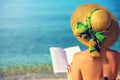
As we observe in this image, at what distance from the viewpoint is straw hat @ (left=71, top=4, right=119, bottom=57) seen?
2.08 metres

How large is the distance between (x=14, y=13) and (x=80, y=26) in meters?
0.71

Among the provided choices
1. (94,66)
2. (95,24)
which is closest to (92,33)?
(95,24)

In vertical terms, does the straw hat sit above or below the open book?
above

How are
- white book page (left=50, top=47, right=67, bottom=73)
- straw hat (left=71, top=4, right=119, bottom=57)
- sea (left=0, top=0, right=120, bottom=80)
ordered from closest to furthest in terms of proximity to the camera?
straw hat (left=71, top=4, right=119, bottom=57) → white book page (left=50, top=47, right=67, bottom=73) → sea (left=0, top=0, right=120, bottom=80)

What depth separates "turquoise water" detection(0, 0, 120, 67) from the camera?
263cm

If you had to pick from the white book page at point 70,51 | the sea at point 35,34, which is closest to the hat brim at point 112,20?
the white book page at point 70,51

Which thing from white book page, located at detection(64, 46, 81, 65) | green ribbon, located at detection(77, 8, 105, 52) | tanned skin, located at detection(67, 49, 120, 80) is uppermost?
Answer: green ribbon, located at detection(77, 8, 105, 52)

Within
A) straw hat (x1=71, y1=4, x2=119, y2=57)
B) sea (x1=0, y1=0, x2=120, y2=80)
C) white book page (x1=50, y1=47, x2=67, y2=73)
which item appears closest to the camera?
straw hat (x1=71, y1=4, x2=119, y2=57)

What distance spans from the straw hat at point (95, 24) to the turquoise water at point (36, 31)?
447 millimetres

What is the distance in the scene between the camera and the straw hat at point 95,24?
2.08 m

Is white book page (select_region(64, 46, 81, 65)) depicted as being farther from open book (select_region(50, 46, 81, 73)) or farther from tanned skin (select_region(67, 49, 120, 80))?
tanned skin (select_region(67, 49, 120, 80))

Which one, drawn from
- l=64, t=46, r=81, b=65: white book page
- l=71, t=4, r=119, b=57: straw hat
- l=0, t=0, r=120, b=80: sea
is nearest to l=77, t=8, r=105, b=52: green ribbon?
l=71, t=4, r=119, b=57: straw hat

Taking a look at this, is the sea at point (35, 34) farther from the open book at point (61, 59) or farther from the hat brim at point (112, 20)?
the hat brim at point (112, 20)

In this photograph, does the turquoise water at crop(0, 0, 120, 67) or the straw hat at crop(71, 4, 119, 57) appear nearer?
the straw hat at crop(71, 4, 119, 57)
